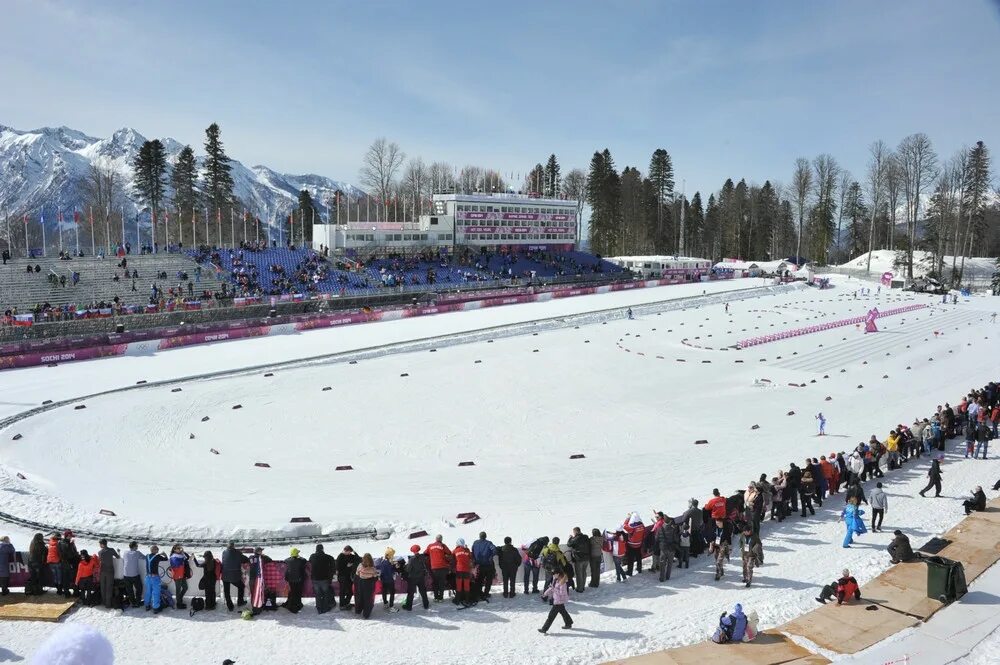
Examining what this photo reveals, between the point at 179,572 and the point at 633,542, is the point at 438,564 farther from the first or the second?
the point at 179,572

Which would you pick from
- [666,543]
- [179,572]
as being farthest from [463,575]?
[179,572]

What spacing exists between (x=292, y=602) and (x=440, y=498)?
21.4ft

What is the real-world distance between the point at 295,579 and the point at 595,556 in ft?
16.0

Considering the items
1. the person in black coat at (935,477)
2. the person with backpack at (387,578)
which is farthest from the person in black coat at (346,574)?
the person in black coat at (935,477)

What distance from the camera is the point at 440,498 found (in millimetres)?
16797

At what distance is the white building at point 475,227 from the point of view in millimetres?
63312

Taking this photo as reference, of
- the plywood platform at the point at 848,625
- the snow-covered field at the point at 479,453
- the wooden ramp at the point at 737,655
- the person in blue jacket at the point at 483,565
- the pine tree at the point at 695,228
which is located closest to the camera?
the wooden ramp at the point at 737,655

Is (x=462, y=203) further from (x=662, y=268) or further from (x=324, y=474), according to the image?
(x=324, y=474)

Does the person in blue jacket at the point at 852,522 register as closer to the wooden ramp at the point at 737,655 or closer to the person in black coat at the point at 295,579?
the wooden ramp at the point at 737,655

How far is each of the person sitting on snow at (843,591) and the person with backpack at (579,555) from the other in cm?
371

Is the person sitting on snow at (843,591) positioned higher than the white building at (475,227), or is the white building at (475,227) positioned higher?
the white building at (475,227)

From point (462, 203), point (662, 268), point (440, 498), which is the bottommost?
point (440, 498)

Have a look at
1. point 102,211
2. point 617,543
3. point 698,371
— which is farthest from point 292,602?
point 102,211

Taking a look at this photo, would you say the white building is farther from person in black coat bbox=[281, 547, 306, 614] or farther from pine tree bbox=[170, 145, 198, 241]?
person in black coat bbox=[281, 547, 306, 614]
